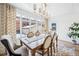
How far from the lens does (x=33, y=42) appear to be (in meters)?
1.84

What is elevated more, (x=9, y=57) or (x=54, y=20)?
(x=54, y=20)

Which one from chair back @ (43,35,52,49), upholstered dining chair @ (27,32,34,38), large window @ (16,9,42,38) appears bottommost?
chair back @ (43,35,52,49)

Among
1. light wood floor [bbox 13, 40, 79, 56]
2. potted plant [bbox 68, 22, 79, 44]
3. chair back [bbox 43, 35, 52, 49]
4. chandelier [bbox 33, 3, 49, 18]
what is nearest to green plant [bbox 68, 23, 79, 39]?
potted plant [bbox 68, 22, 79, 44]

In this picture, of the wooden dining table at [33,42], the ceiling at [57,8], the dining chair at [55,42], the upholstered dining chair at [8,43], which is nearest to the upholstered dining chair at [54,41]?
the dining chair at [55,42]

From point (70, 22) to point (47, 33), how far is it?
385 mm

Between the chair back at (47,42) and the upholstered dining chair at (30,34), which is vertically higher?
the upholstered dining chair at (30,34)

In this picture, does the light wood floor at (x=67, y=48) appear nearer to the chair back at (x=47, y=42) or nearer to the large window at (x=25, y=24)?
the chair back at (x=47, y=42)

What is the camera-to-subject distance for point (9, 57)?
1.85 m

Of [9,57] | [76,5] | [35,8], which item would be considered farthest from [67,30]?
[9,57]

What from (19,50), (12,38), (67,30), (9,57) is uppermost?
(67,30)

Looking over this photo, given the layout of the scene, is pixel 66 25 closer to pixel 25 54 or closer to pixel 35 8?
pixel 35 8

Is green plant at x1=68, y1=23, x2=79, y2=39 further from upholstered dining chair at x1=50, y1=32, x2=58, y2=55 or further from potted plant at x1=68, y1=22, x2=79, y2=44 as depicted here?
upholstered dining chair at x1=50, y1=32, x2=58, y2=55

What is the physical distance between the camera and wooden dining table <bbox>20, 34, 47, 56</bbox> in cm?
182

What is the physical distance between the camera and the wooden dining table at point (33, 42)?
182 cm
